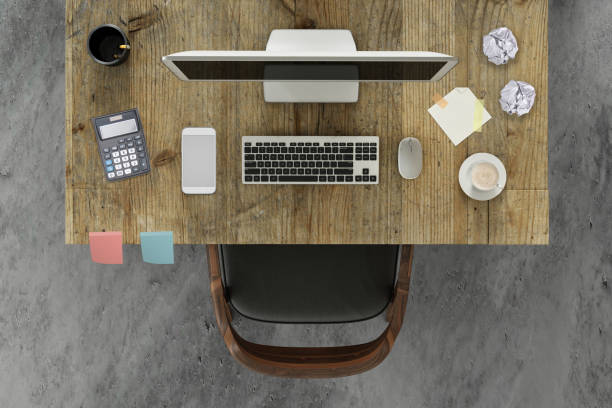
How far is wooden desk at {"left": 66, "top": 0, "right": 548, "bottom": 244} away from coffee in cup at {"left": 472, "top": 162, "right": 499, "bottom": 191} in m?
0.05

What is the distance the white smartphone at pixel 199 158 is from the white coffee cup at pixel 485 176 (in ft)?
2.40

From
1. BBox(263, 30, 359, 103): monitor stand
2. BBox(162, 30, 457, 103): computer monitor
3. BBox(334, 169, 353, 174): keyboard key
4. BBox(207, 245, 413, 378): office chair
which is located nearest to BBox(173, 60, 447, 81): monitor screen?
BBox(162, 30, 457, 103): computer monitor

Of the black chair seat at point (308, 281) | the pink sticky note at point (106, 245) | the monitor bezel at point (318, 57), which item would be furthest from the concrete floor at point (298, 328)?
the monitor bezel at point (318, 57)

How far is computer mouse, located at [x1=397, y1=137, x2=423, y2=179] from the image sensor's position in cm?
113

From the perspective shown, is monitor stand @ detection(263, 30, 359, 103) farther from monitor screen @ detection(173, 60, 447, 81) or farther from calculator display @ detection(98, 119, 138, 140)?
calculator display @ detection(98, 119, 138, 140)

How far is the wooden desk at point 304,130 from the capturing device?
1.15 m

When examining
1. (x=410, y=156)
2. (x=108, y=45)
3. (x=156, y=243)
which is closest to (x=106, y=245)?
(x=156, y=243)

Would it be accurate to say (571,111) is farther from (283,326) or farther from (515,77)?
(283,326)

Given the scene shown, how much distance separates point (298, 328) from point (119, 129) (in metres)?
1.12

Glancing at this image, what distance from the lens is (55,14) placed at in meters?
1.74

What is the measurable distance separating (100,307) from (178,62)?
133cm

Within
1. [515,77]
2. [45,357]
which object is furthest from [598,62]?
[45,357]

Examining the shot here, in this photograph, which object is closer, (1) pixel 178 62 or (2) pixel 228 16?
(1) pixel 178 62

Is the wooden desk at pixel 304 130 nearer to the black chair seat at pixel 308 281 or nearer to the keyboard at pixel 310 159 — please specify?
the keyboard at pixel 310 159
